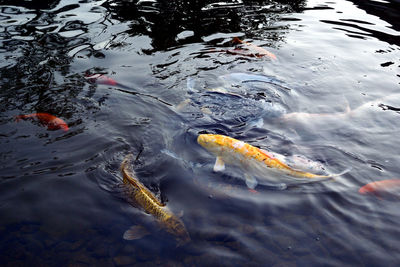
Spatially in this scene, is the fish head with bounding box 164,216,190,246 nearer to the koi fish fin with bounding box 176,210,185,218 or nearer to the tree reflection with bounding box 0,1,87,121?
the koi fish fin with bounding box 176,210,185,218

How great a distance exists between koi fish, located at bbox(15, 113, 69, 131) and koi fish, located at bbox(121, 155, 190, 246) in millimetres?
1658

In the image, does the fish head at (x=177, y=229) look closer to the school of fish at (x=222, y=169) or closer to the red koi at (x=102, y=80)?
the school of fish at (x=222, y=169)

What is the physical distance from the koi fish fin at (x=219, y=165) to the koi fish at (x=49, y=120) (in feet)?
7.91

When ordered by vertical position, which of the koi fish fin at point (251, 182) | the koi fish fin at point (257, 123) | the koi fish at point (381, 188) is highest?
the koi fish fin at point (257, 123)

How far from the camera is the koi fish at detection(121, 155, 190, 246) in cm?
338

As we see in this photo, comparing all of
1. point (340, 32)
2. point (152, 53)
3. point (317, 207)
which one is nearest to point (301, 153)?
point (317, 207)

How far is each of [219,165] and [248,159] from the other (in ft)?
1.36

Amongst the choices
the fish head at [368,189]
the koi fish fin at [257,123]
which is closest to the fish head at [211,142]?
the koi fish fin at [257,123]

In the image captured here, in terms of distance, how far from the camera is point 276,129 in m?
5.14

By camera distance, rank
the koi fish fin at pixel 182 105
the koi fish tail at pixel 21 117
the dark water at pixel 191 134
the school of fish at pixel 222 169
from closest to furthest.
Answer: the dark water at pixel 191 134 < the school of fish at pixel 222 169 < the koi fish tail at pixel 21 117 < the koi fish fin at pixel 182 105

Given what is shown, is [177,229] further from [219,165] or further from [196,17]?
[196,17]

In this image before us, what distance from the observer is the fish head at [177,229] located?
3340 millimetres

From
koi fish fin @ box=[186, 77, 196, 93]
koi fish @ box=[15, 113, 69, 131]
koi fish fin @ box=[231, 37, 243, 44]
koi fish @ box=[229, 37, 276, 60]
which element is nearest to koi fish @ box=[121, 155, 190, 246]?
koi fish @ box=[15, 113, 69, 131]

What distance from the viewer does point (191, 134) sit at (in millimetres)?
4980
